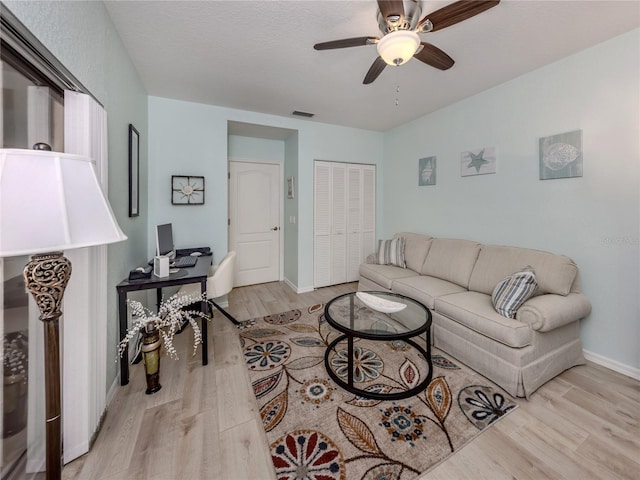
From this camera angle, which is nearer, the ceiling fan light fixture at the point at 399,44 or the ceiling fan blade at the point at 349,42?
the ceiling fan light fixture at the point at 399,44

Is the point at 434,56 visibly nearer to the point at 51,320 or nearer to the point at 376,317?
the point at 376,317

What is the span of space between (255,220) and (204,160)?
130 cm

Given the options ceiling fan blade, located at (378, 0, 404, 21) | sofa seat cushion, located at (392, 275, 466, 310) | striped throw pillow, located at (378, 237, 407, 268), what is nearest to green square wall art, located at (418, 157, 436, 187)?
striped throw pillow, located at (378, 237, 407, 268)

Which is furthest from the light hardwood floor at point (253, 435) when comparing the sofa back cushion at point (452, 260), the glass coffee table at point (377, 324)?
the sofa back cushion at point (452, 260)

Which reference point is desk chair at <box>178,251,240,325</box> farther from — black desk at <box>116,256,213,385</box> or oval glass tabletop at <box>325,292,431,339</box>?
oval glass tabletop at <box>325,292,431,339</box>

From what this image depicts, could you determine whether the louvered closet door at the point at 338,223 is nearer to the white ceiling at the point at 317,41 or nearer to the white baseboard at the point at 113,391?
the white ceiling at the point at 317,41

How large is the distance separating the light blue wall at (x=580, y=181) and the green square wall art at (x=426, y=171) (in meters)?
0.31

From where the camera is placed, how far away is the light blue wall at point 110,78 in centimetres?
109

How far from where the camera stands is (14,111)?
0.98 m

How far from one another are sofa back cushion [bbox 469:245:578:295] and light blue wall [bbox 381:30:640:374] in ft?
0.81

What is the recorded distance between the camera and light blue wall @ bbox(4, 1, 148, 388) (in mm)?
1089

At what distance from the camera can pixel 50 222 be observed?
0.75 meters

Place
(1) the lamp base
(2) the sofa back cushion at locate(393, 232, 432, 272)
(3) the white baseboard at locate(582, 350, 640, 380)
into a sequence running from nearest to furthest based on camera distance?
(1) the lamp base
(3) the white baseboard at locate(582, 350, 640, 380)
(2) the sofa back cushion at locate(393, 232, 432, 272)

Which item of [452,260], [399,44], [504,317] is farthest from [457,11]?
[452,260]
